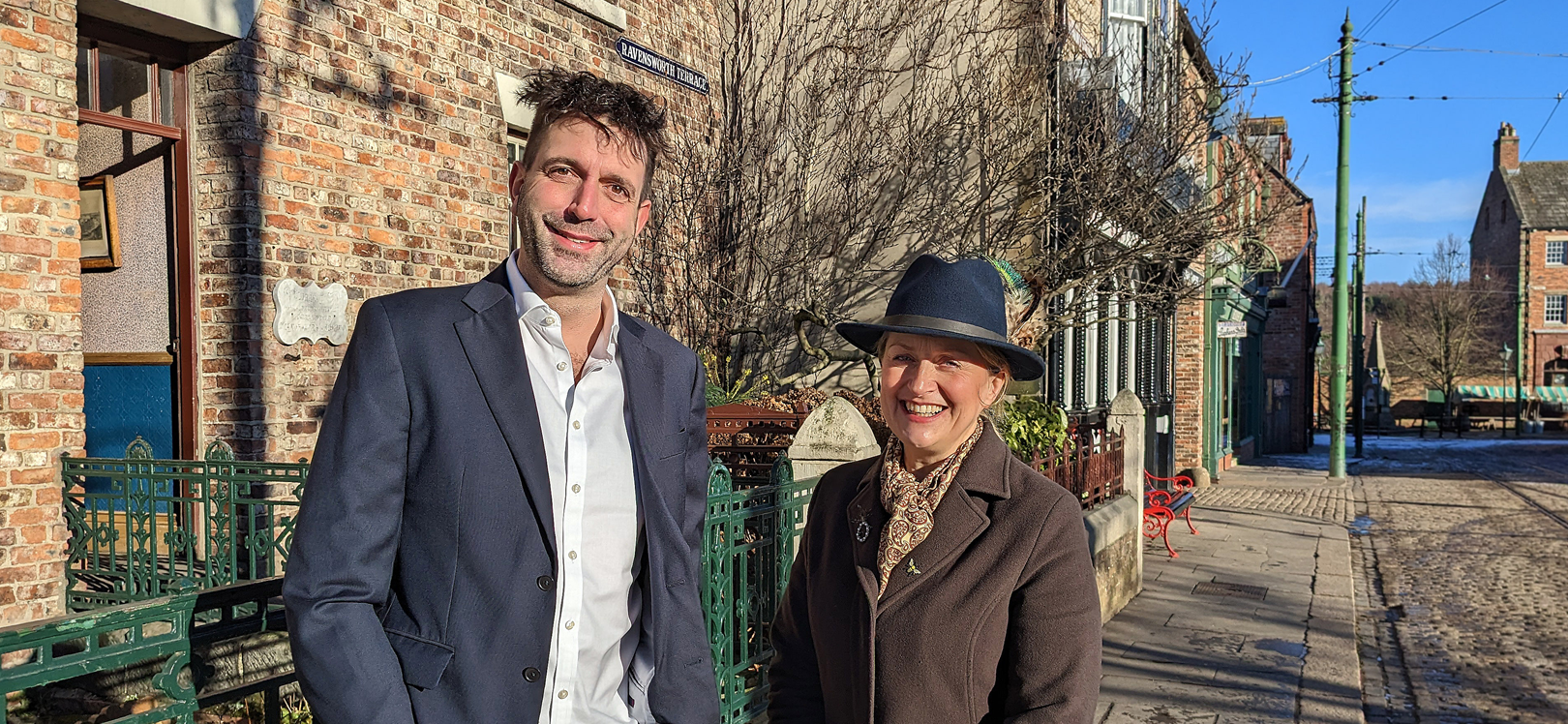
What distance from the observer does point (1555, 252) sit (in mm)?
50625

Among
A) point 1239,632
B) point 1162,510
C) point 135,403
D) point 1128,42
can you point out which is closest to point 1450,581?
point 1162,510

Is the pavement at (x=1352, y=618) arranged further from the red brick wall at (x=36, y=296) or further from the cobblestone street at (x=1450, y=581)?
the red brick wall at (x=36, y=296)

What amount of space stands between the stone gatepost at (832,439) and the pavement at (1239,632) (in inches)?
78.3

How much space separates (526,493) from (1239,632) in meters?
7.19

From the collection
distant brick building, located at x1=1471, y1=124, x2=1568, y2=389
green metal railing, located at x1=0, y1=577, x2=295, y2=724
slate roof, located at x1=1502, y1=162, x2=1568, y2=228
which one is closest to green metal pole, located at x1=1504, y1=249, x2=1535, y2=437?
distant brick building, located at x1=1471, y1=124, x2=1568, y2=389

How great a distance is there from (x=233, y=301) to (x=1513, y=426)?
51.6 meters

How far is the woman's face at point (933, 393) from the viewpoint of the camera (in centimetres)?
243

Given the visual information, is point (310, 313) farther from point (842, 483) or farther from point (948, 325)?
point (948, 325)

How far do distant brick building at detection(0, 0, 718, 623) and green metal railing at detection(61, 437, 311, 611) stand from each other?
23cm

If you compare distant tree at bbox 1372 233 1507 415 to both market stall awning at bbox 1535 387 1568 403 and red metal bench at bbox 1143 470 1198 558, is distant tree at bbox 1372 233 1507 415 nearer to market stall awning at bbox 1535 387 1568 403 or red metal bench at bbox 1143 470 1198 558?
market stall awning at bbox 1535 387 1568 403

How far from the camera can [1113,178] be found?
10.2m

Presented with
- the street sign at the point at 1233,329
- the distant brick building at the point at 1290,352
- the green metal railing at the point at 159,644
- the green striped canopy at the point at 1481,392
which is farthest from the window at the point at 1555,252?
the green metal railing at the point at 159,644

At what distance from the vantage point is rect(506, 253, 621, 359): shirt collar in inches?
88.0

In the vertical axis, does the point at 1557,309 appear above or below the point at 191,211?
above
